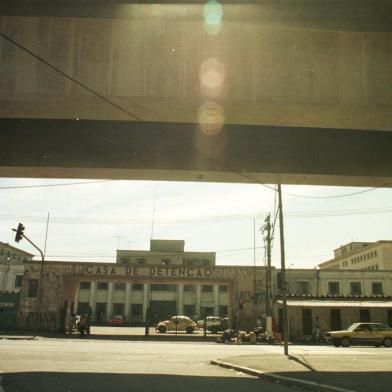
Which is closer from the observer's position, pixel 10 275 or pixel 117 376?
pixel 117 376

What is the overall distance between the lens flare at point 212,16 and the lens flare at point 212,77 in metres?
0.62

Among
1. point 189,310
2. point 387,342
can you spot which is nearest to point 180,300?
point 189,310

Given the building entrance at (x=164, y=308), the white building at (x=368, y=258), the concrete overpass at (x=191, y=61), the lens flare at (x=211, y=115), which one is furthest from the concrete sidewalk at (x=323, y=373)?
the white building at (x=368, y=258)

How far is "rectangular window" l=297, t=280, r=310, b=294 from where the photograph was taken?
7300 cm

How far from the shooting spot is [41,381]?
12.1m

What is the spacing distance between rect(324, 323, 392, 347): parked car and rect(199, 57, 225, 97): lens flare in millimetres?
28229

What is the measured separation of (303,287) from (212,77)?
6641 cm

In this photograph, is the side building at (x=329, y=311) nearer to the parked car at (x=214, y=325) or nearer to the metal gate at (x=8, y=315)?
the parked car at (x=214, y=325)

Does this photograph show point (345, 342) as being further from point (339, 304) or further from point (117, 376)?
point (117, 376)

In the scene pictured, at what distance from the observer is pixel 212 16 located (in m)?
10.2

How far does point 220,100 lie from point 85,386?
681 cm

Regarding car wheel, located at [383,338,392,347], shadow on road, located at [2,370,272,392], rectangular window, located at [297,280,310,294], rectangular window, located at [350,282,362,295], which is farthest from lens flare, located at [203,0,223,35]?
rectangular window, located at [350,282,362,295]

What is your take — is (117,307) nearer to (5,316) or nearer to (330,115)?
(5,316)

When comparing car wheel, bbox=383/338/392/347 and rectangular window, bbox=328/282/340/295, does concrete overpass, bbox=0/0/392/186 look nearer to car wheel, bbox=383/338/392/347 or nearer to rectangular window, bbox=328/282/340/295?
car wheel, bbox=383/338/392/347
